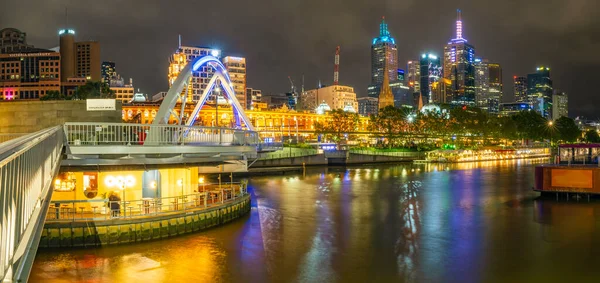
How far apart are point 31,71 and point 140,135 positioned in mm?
181306

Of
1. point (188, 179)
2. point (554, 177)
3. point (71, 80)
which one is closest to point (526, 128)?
point (554, 177)

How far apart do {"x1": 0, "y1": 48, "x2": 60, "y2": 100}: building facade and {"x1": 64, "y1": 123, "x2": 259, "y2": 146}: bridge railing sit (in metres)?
163

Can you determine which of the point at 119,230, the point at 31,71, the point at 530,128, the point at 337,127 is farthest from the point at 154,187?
the point at 530,128

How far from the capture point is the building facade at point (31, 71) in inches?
6949

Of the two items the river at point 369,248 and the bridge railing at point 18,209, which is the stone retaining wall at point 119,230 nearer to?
the river at point 369,248

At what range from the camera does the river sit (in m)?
21.6

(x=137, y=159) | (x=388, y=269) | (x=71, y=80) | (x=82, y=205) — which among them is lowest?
(x=388, y=269)

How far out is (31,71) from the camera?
187 m

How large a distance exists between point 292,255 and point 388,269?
508 cm

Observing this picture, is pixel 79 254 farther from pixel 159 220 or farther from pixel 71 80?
pixel 71 80

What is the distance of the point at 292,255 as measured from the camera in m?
25.2

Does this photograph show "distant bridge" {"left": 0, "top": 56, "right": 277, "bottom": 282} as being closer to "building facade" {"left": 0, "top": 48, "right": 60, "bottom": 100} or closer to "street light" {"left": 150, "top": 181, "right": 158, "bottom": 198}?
"street light" {"left": 150, "top": 181, "right": 158, "bottom": 198}

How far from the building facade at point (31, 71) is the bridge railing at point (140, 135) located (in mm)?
162672

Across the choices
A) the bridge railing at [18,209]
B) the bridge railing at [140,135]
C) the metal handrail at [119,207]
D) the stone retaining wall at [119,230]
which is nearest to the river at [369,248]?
the stone retaining wall at [119,230]
